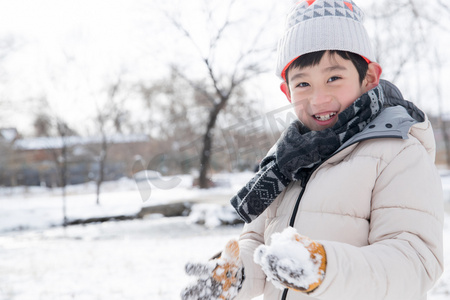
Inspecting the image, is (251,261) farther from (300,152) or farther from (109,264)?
(109,264)

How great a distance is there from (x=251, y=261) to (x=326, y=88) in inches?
24.8

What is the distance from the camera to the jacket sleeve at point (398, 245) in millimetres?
819

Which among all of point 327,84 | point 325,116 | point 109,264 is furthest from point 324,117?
point 109,264

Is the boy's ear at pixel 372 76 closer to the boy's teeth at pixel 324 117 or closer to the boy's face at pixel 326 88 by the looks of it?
the boy's face at pixel 326 88

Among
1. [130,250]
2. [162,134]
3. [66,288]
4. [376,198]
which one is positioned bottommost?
[162,134]

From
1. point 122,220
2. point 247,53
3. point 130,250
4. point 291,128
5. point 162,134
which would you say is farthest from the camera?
point 162,134

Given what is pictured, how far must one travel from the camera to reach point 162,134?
27.3 m

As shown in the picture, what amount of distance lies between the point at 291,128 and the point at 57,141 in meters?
20.4

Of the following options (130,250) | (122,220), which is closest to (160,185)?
(122,220)

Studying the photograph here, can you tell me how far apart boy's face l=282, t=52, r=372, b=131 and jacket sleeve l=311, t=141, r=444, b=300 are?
28 cm

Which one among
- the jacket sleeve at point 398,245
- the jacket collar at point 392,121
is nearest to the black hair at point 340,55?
the jacket collar at point 392,121

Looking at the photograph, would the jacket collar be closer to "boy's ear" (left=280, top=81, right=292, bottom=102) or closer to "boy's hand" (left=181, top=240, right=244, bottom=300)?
"boy's ear" (left=280, top=81, right=292, bottom=102)

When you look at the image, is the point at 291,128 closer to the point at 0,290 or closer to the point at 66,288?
the point at 66,288

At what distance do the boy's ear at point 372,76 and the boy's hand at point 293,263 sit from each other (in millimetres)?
718
